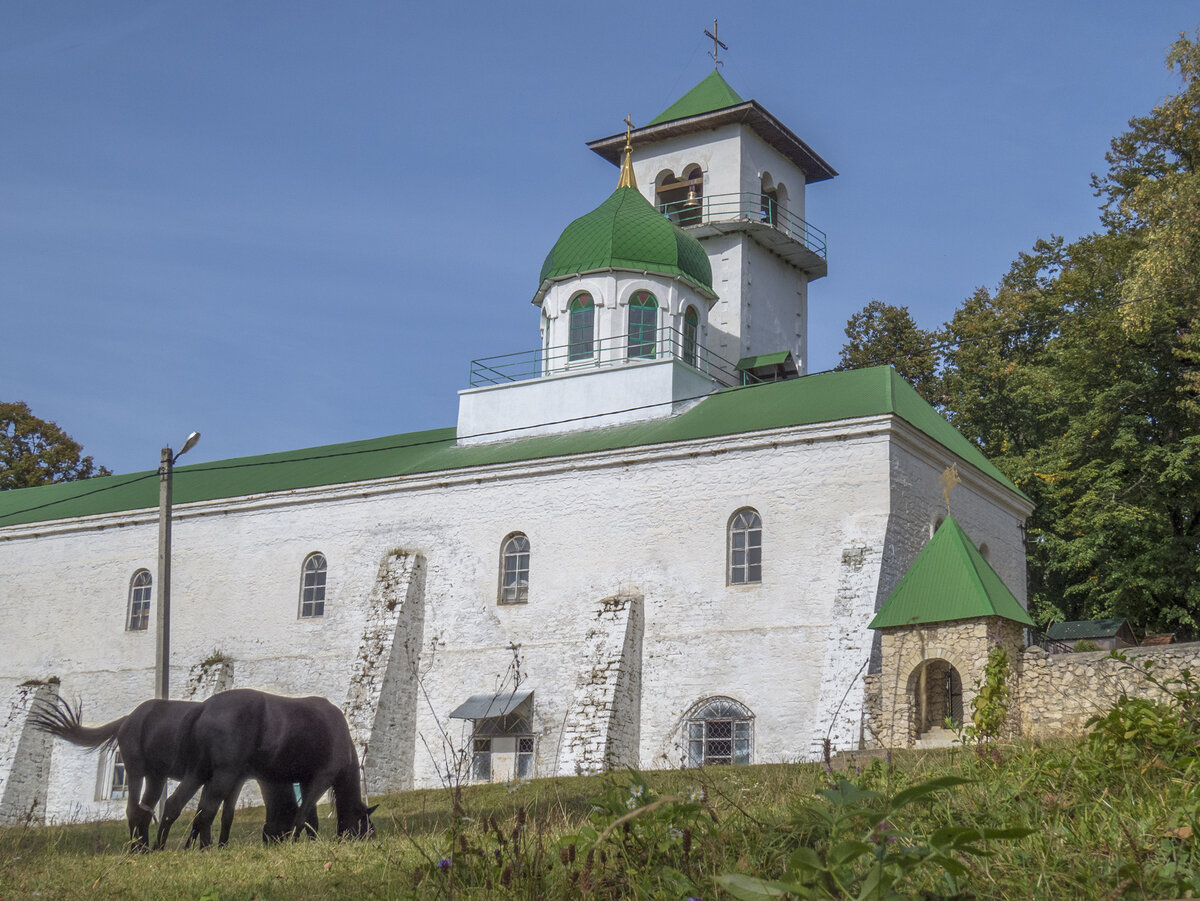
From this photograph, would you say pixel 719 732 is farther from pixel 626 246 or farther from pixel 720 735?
pixel 626 246

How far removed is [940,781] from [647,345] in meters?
24.7

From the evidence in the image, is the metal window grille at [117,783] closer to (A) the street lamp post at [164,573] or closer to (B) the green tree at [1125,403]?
(A) the street lamp post at [164,573]

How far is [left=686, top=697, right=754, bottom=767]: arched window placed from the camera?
22.4 meters

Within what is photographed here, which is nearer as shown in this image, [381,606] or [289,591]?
[381,606]

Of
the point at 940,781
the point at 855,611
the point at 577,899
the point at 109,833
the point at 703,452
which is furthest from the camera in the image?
the point at 703,452

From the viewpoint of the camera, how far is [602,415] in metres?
27.6

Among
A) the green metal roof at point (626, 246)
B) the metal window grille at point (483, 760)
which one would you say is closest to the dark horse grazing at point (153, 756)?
the metal window grille at point (483, 760)

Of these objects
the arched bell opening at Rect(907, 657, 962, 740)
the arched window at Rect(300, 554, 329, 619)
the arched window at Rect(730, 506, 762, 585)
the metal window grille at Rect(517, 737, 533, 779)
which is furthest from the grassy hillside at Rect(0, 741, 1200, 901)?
the arched window at Rect(300, 554, 329, 619)

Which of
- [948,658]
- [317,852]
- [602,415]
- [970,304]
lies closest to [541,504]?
[602,415]

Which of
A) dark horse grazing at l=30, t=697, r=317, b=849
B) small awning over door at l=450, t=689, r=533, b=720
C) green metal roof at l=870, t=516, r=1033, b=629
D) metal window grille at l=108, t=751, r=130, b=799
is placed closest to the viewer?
dark horse grazing at l=30, t=697, r=317, b=849

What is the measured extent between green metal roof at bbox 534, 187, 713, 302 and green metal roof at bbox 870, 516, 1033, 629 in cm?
1102

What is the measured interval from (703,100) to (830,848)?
3366 centimetres

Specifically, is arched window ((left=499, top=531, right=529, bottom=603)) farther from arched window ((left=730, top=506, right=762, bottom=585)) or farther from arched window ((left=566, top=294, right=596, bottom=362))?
arched window ((left=566, top=294, right=596, bottom=362))

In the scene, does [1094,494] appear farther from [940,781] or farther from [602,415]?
[940,781]
